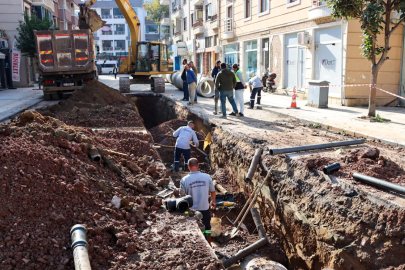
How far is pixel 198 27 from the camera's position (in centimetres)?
3794

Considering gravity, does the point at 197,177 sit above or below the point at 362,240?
above

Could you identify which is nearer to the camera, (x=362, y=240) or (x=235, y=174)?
(x=362, y=240)

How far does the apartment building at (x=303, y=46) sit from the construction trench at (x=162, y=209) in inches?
296

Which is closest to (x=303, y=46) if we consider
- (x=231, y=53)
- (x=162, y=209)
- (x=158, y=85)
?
(x=158, y=85)

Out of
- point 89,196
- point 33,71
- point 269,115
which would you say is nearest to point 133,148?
point 89,196

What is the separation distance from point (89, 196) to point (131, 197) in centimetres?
60

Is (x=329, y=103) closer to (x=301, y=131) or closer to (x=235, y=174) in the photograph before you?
(x=301, y=131)

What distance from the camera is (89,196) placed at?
490cm

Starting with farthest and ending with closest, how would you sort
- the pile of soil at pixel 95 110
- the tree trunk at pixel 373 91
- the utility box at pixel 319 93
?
1. the utility box at pixel 319 93
2. the tree trunk at pixel 373 91
3. the pile of soil at pixel 95 110

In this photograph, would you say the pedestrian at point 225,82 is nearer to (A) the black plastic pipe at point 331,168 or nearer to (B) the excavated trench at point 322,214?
(B) the excavated trench at point 322,214

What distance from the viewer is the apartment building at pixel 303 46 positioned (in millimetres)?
15047

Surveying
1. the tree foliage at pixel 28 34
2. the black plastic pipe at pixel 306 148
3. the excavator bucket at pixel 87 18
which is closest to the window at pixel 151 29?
the tree foliage at pixel 28 34

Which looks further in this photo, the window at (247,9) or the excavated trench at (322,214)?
the window at (247,9)

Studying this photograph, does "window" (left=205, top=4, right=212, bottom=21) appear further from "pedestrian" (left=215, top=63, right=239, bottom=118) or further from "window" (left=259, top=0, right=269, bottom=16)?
"pedestrian" (left=215, top=63, right=239, bottom=118)
